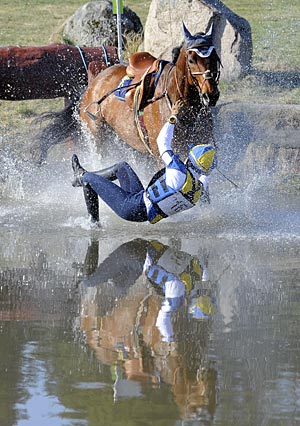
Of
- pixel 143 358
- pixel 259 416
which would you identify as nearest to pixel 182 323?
pixel 143 358

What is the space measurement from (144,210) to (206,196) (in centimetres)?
69

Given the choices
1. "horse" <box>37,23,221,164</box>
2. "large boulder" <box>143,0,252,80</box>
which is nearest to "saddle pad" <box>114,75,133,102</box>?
"horse" <box>37,23,221,164</box>

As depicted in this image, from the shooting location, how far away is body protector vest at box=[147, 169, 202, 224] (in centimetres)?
805

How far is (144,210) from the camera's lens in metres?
8.42

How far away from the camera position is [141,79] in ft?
30.2

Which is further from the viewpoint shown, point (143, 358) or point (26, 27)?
point (26, 27)

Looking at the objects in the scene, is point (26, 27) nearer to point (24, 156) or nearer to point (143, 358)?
point (24, 156)

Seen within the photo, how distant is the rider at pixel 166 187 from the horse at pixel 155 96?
0.61 feet

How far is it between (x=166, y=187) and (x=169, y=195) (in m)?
0.07

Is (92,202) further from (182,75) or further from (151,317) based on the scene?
(151,317)

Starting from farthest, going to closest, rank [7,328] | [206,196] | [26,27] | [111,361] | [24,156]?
[26,27], [24,156], [206,196], [7,328], [111,361]

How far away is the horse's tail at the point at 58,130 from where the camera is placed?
10938 millimetres

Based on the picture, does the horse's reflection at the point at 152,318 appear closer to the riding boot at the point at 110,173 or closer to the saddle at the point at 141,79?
the riding boot at the point at 110,173

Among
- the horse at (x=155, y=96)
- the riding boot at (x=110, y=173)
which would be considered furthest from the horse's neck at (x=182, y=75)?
the riding boot at (x=110, y=173)
